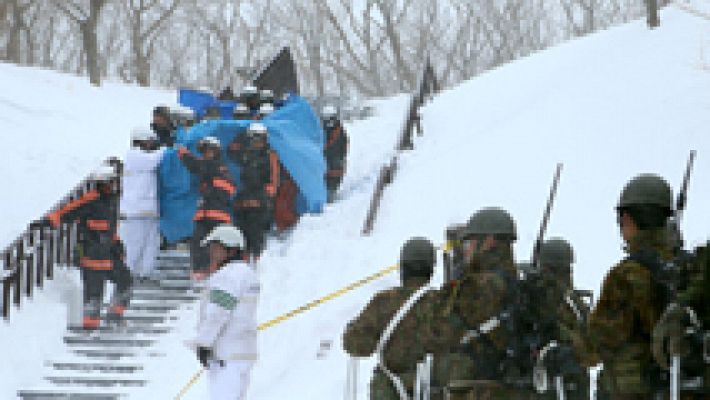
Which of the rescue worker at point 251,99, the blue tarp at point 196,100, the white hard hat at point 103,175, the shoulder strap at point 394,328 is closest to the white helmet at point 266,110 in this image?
the rescue worker at point 251,99

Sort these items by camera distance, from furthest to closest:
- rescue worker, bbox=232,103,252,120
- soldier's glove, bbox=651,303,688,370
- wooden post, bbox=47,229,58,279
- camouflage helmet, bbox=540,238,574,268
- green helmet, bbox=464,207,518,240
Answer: rescue worker, bbox=232,103,252,120 < wooden post, bbox=47,229,58,279 < camouflage helmet, bbox=540,238,574,268 < green helmet, bbox=464,207,518,240 < soldier's glove, bbox=651,303,688,370

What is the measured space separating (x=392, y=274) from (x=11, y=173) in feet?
27.8

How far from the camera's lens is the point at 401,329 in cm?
540

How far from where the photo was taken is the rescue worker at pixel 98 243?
33.2ft

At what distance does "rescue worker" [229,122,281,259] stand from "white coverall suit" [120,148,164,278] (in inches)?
37.1

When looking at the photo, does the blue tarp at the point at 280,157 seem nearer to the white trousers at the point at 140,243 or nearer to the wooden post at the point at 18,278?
the white trousers at the point at 140,243

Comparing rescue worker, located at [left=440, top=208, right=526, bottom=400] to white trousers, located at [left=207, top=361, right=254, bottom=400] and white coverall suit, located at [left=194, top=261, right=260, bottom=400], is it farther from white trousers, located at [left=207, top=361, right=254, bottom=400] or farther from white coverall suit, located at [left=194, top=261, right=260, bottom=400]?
white trousers, located at [left=207, top=361, right=254, bottom=400]

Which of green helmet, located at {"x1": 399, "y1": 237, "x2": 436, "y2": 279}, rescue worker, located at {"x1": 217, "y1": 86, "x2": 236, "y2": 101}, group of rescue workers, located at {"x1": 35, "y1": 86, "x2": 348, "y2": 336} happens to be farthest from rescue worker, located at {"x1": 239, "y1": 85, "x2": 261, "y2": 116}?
green helmet, located at {"x1": 399, "y1": 237, "x2": 436, "y2": 279}

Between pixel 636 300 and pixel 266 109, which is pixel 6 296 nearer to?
pixel 266 109

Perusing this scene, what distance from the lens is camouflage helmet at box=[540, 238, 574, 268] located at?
577 cm

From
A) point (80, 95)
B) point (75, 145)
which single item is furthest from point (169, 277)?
point (80, 95)

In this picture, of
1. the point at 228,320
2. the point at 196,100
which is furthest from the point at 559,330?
the point at 196,100

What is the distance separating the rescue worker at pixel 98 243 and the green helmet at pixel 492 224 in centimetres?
599

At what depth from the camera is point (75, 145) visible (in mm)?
19750
